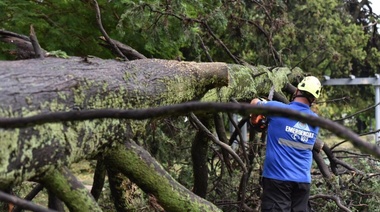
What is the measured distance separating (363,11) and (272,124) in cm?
1764

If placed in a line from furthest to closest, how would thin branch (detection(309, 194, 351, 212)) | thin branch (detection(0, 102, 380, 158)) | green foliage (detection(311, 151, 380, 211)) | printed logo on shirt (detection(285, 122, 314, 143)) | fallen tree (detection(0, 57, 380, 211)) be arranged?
green foliage (detection(311, 151, 380, 211)) → thin branch (detection(309, 194, 351, 212)) → printed logo on shirt (detection(285, 122, 314, 143)) → fallen tree (detection(0, 57, 380, 211)) → thin branch (detection(0, 102, 380, 158))

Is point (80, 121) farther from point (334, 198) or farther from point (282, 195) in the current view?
point (334, 198)

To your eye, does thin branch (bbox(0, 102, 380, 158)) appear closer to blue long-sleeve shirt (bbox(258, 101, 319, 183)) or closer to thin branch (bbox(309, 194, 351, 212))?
blue long-sleeve shirt (bbox(258, 101, 319, 183))

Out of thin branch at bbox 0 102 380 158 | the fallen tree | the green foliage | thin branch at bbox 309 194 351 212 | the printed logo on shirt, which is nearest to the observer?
thin branch at bbox 0 102 380 158

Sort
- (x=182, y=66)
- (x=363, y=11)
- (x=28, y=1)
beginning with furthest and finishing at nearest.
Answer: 1. (x=363, y=11)
2. (x=28, y=1)
3. (x=182, y=66)

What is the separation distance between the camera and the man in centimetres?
439

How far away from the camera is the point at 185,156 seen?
689 cm

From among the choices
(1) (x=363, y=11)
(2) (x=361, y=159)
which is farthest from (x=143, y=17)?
(1) (x=363, y=11)

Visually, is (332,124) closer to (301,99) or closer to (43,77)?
(43,77)

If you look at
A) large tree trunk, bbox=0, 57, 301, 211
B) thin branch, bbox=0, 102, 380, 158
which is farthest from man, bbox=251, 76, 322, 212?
thin branch, bbox=0, 102, 380, 158

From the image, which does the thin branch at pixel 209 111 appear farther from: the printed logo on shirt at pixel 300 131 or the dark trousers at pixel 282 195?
the dark trousers at pixel 282 195

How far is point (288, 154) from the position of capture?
175 inches

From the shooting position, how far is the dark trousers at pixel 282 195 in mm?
4461

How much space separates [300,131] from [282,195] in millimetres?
530
